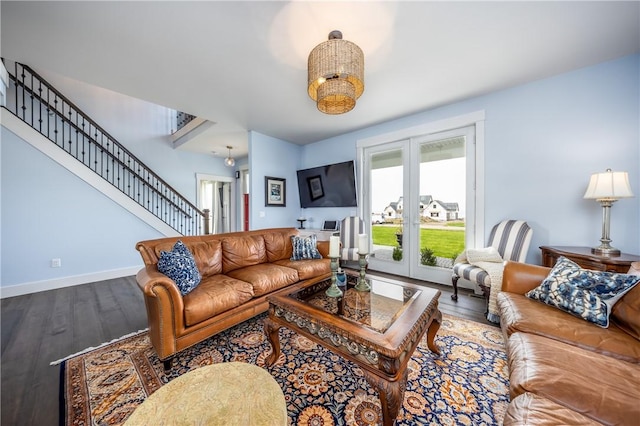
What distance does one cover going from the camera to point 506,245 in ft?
8.57

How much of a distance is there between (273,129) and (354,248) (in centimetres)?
260

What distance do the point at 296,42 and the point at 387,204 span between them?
2.72 m

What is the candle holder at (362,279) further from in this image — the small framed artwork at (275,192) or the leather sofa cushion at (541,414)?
the small framed artwork at (275,192)

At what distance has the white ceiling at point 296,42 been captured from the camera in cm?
165

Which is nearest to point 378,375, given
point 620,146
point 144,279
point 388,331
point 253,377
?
point 388,331

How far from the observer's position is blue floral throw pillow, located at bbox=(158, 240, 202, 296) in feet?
5.84

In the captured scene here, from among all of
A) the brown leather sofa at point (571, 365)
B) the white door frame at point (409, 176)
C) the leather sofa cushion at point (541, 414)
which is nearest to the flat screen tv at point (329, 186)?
the white door frame at point (409, 176)

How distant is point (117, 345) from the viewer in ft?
6.13

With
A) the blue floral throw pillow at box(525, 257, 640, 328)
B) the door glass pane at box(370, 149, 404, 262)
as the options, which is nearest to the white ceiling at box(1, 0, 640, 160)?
the door glass pane at box(370, 149, 404, 262)

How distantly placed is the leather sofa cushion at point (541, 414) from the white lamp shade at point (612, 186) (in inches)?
86.9

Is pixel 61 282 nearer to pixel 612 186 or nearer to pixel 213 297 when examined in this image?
pixel 213 297

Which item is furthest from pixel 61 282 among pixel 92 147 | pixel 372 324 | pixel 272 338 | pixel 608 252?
pixel 608 252

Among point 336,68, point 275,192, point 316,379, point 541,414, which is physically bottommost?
point 316,379

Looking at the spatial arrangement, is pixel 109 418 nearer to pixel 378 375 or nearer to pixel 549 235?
pixel 378 375
